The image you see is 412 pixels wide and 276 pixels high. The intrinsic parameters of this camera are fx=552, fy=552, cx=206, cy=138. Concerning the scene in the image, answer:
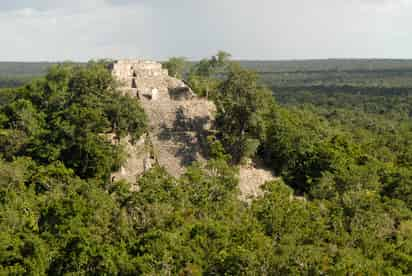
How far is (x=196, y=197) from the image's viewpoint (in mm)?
28953

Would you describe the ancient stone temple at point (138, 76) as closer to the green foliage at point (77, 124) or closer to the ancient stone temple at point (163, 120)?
the ancient stone temple at point (163, 120)

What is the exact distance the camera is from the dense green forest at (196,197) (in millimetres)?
22609

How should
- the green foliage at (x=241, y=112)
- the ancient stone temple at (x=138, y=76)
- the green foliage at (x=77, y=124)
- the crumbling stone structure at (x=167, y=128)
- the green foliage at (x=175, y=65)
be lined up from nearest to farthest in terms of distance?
the green foliage at (x=77, y=124) < the crumbling stone structure at (x=167, y=128) < the green foliage at (x=241, y=112) < the ancient stone temple at (x=138, y=76) < the green foliage at (x=175, y=65)

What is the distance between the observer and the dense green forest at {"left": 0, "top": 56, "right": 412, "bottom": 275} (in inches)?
890

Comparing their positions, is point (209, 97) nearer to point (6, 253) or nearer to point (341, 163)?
point (341, 163)

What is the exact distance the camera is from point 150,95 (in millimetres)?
40094

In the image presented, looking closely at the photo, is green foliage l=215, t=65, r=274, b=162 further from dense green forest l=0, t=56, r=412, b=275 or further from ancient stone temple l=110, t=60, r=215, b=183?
ancient stone temple l=110, t=60, r=215, b=183

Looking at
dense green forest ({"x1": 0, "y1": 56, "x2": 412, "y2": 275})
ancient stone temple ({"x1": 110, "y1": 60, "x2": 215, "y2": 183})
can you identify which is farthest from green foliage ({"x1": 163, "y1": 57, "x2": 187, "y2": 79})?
ancient stone temple ({"x1": 110, "y1": 60, "x2": 215, "y2": 183})

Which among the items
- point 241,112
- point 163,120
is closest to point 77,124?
point 163,120

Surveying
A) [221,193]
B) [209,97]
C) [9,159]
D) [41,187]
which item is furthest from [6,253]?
[209,97]

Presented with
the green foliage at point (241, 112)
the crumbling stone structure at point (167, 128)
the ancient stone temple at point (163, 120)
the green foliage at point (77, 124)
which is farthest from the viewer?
the green foliage at point (241, 112)

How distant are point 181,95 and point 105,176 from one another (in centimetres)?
947

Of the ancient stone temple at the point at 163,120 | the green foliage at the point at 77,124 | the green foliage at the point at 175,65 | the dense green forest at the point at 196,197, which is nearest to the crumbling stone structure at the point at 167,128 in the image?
the ancient stone temple at the point at 163,120

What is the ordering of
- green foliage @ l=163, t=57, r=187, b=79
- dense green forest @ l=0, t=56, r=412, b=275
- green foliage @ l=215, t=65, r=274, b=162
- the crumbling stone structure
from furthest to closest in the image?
1. green foliage @ l=163, t=57, r=187, b=79
2. green foliage @ l=215, t=65, r=274, b=162
3. the crumbling stone structure
4. dense green forest @ l=0, t=56, r=412, b=275
